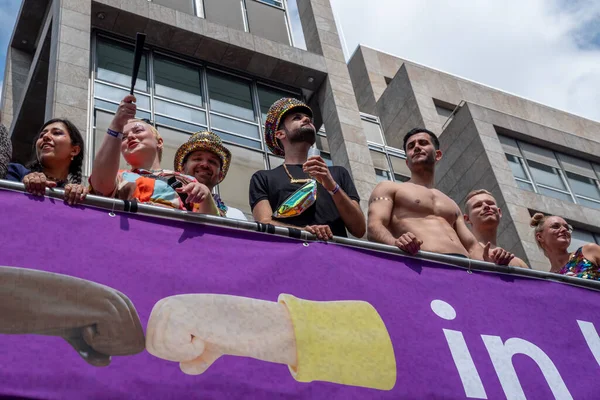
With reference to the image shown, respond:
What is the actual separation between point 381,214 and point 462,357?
1.78m

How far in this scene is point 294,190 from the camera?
5.55 meters

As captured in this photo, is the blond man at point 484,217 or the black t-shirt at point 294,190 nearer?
the black t-shirt at point 294,190

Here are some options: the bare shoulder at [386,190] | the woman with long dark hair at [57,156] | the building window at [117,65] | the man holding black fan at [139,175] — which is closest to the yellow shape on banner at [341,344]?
the man holding black fan at [139,175]

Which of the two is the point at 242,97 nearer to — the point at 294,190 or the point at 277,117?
the point at 277,117

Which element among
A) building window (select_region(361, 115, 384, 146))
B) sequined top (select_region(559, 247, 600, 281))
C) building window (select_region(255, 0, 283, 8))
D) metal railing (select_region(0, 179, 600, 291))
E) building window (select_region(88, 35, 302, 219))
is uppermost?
building window (select_region(255, 0, 283, 8))

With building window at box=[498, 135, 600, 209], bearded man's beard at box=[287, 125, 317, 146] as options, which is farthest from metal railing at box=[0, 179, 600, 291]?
building window at box=[498, 135, 600, 209]

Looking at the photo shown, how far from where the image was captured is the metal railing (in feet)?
13.5

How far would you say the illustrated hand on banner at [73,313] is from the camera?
338cm

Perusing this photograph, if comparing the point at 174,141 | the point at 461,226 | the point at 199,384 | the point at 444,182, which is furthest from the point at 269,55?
the point at 199,384

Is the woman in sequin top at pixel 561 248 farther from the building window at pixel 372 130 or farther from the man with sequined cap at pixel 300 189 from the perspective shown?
the building window at pixel 372 130

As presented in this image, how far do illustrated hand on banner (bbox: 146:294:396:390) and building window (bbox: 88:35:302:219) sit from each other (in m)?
7.10

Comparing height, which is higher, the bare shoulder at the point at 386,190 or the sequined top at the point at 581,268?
the bare shoulder at the point at 386,190

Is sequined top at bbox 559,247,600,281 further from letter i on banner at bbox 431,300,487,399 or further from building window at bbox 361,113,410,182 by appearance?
building window at bbox 361,113,410,182

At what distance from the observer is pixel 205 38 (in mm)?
13211
